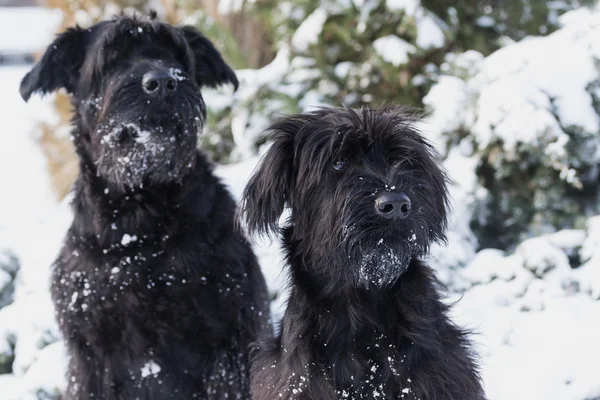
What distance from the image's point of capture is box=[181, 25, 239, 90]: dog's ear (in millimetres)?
3900

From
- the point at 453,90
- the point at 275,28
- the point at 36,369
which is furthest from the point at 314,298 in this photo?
the point at 275,28

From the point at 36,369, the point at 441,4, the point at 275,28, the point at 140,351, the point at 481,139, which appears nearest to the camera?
the point at 140,351

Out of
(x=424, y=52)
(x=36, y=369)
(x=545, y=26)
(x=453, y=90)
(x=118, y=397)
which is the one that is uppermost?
(x=545, y=26)

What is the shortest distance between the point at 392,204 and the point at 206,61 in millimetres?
1979

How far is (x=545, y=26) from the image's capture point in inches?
251

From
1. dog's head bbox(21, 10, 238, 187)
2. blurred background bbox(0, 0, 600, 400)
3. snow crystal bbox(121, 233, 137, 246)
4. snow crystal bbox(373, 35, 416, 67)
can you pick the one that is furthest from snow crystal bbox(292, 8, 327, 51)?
snow crystal bbox(121, 233, 137, 246)

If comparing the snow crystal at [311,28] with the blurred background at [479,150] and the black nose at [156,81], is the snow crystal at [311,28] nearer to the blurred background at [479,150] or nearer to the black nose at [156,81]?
the blurred background at [479,150]

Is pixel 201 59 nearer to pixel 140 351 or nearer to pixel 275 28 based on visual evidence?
pixel 140 351

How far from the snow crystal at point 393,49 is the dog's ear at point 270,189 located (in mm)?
3052

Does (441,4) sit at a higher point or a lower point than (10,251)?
higher

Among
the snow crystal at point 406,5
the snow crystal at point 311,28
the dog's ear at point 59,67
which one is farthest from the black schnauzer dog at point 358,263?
the snow crystal at point 311,28

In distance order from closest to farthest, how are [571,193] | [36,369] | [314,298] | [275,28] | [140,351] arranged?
[314,298] → [140,351] → [36,369] → [571,193] → [275,28]

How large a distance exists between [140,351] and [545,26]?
485cm

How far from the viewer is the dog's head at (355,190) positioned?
7.93 feet
